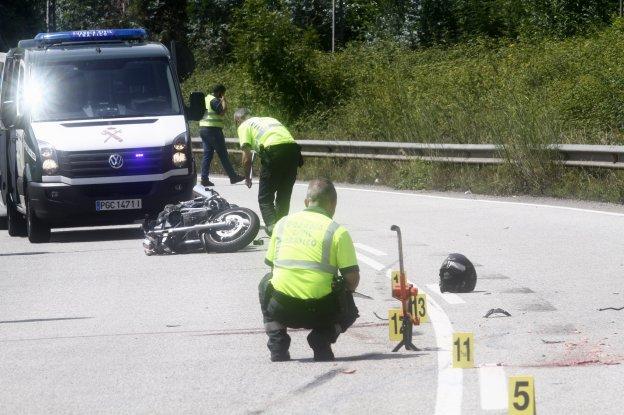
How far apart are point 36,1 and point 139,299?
57605 millimetres

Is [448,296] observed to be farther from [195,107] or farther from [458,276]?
[195,107]

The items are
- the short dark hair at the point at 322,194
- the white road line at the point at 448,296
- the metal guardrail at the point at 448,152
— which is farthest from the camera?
the metal guardrail at the point at 448,152

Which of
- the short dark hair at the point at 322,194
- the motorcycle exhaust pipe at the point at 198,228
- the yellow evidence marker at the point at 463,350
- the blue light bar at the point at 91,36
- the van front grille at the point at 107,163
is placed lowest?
the motorcycle exhaust pipe at the point at 198,228

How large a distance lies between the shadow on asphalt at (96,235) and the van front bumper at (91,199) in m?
0.71

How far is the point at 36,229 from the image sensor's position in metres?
17.1

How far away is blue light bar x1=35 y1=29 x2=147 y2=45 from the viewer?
18.2 meters

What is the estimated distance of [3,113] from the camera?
17.6m

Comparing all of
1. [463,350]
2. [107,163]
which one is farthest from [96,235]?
[463,350]

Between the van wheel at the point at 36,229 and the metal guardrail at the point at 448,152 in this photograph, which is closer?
the van wheel at the point at 36,229

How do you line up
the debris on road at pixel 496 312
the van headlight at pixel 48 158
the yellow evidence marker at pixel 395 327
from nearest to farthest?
the yellow evidence marker at pixel 395 327
the debris on road at pixel 496 312
the van headlight at pixel 48 158

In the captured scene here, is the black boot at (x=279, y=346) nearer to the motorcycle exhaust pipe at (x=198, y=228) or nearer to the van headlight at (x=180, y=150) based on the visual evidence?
the motorcycle exhaust pipe at (x=198, y=228)

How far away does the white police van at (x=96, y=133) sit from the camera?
1662cm

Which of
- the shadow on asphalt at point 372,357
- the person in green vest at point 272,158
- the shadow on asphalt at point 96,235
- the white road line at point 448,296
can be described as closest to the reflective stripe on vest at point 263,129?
the person in green vest at point 272,158

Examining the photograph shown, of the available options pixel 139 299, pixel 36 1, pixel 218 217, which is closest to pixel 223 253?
pixel 218 217
